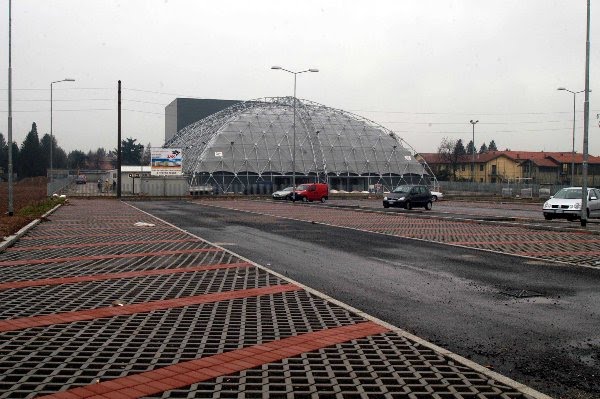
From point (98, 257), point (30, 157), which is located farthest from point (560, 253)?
point (30, 157)

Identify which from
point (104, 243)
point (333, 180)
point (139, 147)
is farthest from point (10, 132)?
point (139, 147)

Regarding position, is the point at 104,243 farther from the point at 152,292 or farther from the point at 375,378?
the point at 375,378

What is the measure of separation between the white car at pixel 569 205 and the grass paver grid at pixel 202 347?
21482 mm

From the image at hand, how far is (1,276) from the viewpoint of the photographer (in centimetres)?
1129

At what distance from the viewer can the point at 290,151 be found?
261ft

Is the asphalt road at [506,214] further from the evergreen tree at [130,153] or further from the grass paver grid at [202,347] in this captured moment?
the evergreen tree at [130,153]

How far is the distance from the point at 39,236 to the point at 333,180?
62.2 m

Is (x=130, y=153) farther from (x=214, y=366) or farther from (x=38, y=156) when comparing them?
(x=214, y=366)

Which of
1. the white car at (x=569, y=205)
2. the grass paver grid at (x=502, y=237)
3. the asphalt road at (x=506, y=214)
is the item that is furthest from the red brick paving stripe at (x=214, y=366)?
the white car at (x=569, y=205)

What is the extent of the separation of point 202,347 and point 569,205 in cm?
2569

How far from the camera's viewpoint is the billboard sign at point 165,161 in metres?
68.6

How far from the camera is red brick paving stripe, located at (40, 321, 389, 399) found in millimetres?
5168

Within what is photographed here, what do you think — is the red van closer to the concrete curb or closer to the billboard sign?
the billboard sign

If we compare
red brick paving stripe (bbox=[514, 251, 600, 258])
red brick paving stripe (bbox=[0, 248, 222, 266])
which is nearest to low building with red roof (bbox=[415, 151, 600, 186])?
red brick paving stripe (bbox=[514, 251, 600, 258])
